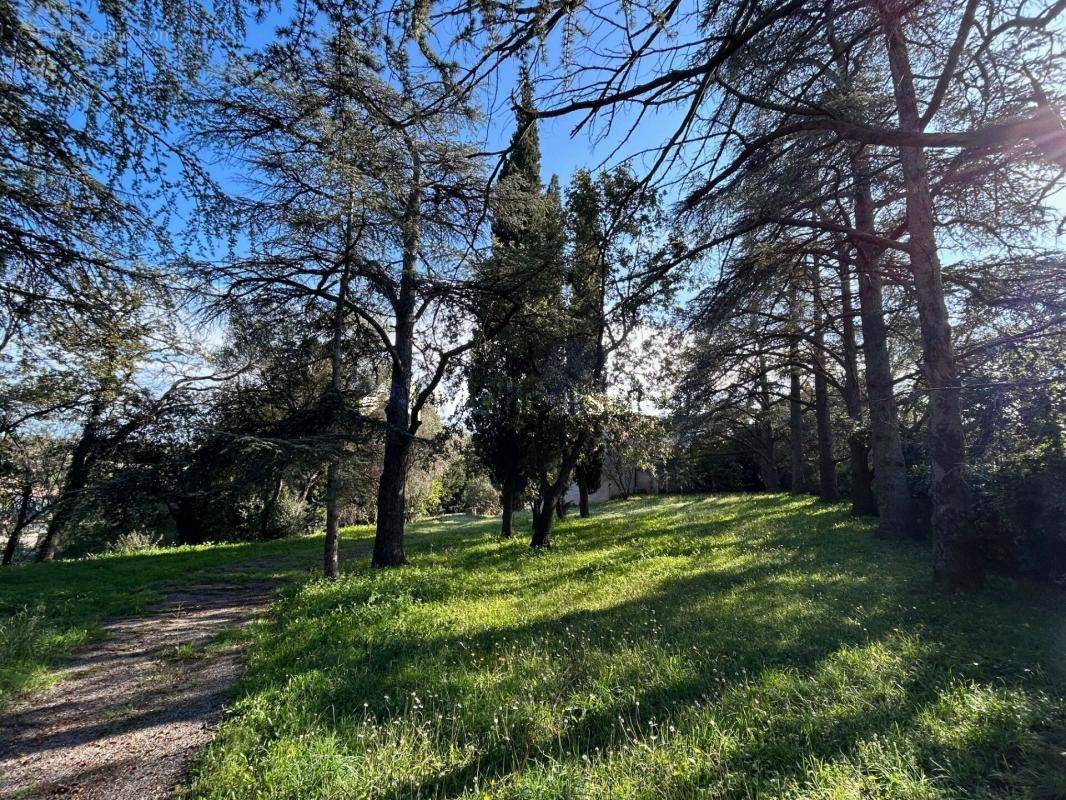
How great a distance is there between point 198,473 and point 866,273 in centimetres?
1135

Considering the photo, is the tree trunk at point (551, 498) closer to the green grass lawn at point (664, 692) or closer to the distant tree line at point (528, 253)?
the distant tree line at point (528, 253)

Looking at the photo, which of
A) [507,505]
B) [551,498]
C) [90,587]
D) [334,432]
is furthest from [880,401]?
[90,587]

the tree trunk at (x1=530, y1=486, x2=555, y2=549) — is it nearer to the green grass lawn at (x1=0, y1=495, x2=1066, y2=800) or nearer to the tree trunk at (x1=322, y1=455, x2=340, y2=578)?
the tree trunk at (x1=322, y1=455, x2=340, y2=578)

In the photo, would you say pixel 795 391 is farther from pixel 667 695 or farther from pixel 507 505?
pixel 667 695

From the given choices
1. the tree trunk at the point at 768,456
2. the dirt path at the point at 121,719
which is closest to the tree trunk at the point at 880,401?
the dirt path at the point at 121,719

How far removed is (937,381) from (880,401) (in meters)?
4.80

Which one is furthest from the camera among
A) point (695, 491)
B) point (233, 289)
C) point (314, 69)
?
point (695, 491)

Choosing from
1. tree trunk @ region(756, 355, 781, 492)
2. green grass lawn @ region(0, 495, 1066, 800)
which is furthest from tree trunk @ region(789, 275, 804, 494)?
green grass lawn @ region(0, 495, 1066, 800)

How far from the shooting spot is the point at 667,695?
3512 millimetres

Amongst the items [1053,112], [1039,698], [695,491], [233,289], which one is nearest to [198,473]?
[233,289]

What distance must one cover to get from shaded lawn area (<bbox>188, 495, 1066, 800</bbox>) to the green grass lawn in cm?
2

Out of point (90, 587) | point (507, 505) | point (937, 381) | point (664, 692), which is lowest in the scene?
point (90, 587)

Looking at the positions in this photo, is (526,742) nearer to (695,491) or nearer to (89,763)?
(89,763)

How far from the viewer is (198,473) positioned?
6.62 meters
